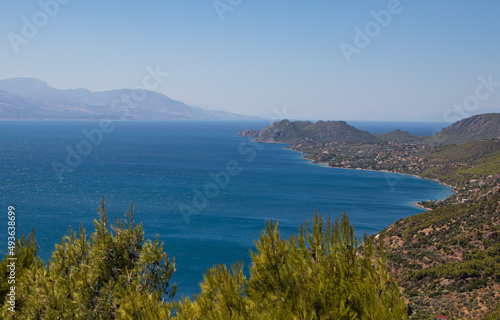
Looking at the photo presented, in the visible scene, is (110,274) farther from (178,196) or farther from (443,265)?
(178,196)

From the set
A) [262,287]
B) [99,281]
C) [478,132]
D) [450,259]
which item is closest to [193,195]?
[450,259]

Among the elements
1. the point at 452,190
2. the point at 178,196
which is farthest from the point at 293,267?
the point at 452,190

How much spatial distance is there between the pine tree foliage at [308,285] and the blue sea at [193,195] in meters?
20.3

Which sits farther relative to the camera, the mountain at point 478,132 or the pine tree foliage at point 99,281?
the mountain at point 478,132

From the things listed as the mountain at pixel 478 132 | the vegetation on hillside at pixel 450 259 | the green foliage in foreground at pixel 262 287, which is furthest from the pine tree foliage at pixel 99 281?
the mountain at pixel 478 132

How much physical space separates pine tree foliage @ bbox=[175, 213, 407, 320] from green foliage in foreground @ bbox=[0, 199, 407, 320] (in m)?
0.02

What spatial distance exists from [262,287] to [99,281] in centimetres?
470

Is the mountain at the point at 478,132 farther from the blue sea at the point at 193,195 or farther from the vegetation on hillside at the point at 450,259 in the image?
the vegetation on hillside at the point at 450,259

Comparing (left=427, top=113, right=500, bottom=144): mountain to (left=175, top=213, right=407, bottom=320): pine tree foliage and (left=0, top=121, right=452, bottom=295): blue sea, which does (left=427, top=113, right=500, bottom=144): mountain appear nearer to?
(left=0, top=121, right=452, bottom=295): blue sea

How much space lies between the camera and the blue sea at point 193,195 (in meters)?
59.1

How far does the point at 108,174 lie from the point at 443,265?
88765mm

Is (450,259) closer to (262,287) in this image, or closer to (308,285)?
(262,287)

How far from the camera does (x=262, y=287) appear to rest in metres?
8.70

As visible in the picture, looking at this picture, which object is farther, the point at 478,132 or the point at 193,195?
the point at 478,132
